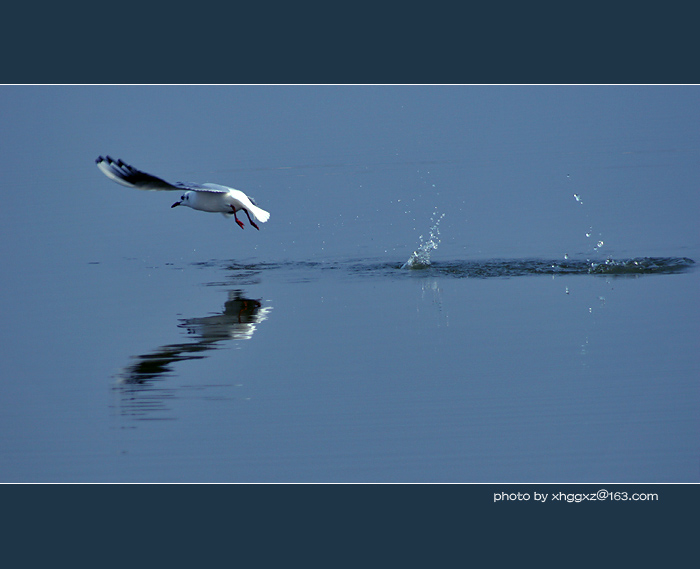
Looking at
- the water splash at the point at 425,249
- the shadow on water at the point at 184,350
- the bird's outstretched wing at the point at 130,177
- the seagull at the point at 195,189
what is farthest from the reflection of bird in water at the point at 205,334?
the water splash at the point at 425,249

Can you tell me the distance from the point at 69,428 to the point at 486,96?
31261 mm

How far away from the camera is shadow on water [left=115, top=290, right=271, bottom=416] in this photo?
9375mm

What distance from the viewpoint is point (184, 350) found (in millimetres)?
10688

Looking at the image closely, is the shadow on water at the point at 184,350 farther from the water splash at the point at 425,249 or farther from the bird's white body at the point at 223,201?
the water splash at the point at 425,249

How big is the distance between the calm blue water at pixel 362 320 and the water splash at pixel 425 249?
0.07 metres

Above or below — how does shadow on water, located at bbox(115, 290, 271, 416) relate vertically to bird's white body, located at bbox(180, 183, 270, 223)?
below

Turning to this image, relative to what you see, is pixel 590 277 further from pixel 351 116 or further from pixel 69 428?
pixel 351 116

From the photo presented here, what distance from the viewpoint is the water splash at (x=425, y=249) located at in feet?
47.3

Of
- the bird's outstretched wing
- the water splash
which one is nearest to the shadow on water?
the bird's outstretched wing

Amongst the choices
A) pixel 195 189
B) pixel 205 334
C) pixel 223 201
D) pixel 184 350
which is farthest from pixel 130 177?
pixel 184 350

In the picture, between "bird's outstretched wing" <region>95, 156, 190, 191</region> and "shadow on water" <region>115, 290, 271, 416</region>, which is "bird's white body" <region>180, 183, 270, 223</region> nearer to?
"bird's outstretched wing" <region>95, 156, 190, 191</region>

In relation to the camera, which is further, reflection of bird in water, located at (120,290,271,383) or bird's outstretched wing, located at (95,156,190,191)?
bird's outstretched wing, located at (95,156,190,191)

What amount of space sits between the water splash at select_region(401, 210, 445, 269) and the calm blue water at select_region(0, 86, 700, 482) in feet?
0.21

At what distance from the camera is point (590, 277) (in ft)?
44.3
